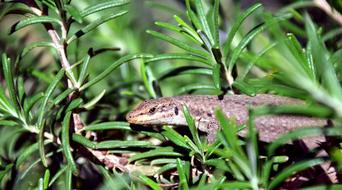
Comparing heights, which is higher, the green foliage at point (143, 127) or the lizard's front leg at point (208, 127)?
the green foliage at point (143, 127)

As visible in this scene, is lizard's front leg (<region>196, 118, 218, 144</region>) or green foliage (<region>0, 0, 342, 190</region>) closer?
green foliage (<region>0, 0, 342, 190</region>)

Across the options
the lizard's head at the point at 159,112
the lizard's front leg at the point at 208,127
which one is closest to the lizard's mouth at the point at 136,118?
the lizard's head at the point at 159,112

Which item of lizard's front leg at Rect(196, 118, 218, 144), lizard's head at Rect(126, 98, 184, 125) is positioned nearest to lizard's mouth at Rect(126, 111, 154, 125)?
lizard's head at Rect(126, 98, 184, 125)

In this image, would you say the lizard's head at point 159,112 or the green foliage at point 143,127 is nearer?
the green foliage at point 143,127

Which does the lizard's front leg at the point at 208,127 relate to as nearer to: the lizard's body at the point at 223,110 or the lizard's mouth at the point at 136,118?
the lizard's body at the point at 223,110

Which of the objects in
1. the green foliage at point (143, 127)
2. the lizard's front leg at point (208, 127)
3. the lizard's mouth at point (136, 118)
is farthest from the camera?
the lizard's front leg at point (208, 127)

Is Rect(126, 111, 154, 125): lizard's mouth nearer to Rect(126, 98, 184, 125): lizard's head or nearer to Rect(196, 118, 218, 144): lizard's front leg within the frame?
Rect(126, 98, 184, 125): lizard's head

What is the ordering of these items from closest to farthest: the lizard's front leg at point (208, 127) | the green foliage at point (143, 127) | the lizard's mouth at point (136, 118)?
the green foliage at point (143, 127) → the lizard's mouth at point (136, 118) → the lizard's front leg at point (208, 127)

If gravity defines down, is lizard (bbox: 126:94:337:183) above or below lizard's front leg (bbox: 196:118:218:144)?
above

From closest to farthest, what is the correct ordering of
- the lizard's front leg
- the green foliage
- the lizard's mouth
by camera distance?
the green foliage → the lizard's mouth → the lizard's front leg
